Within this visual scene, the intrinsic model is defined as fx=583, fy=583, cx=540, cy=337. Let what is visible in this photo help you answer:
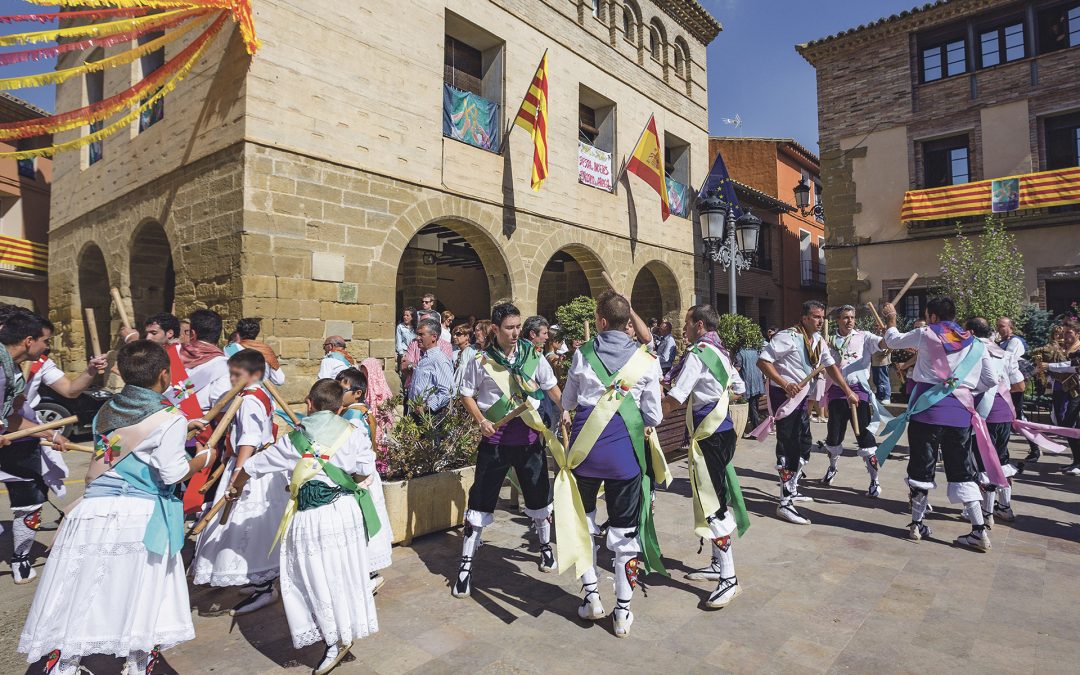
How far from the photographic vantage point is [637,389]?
3.53m

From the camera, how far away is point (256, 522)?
383 centimetres

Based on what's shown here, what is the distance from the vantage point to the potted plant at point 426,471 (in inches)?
185

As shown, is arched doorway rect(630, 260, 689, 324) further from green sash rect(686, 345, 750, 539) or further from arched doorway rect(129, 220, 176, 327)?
green sash rect(686, 345, 750, 539)

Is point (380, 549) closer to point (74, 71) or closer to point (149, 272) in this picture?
point (74, 71)

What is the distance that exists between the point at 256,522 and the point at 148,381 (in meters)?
1.51

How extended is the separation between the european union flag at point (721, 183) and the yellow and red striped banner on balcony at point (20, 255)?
18.2 m

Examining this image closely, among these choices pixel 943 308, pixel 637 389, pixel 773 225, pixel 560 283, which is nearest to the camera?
pixel 637 389

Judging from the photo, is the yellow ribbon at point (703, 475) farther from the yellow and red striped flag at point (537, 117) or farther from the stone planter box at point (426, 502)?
the yellow and red striped flag at point (537, 117)

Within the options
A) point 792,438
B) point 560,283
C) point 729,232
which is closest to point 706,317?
point 792,438

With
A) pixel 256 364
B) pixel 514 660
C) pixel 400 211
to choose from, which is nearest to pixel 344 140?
pixel 400 211

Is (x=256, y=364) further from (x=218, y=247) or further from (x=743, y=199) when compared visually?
(x=743, y=199)

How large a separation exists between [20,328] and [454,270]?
12803mm

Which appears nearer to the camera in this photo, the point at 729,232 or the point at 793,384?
the point at 793,384

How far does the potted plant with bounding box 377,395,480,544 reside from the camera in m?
4.71
